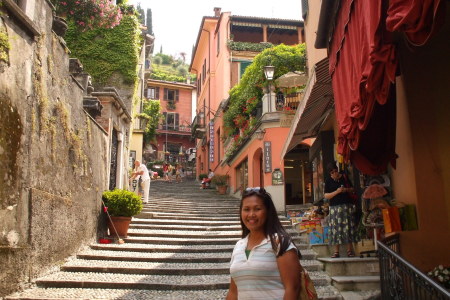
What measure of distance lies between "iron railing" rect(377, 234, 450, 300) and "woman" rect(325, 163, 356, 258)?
245cm

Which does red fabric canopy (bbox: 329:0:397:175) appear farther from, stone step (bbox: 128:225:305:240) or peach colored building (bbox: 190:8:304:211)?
peach colored building (bbox: 190:8:304:211)

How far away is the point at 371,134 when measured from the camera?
16.4 ft

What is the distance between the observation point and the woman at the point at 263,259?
8.32 feet

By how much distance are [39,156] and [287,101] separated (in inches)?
421

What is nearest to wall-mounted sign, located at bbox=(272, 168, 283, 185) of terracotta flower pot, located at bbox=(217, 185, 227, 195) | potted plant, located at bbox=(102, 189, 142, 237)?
potted plant, located at bbox=(102, 189, 142, 237)

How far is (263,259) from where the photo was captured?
2.61m

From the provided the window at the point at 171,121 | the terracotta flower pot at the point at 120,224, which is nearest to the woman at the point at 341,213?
the terracotta flower pot at the point at 120,224

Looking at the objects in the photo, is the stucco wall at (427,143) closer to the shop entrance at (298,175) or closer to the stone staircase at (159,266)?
the stone staircase at (159,266)

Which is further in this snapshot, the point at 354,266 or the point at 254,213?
the point at 354,266

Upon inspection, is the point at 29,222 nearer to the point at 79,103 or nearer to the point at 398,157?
the point at 79,103

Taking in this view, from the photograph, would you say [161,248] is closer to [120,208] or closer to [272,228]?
[120,208]

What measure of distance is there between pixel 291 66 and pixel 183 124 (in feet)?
103

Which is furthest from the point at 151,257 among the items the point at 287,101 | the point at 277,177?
the point at 287,101

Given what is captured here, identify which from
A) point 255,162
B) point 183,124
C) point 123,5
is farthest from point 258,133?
point 183,124
